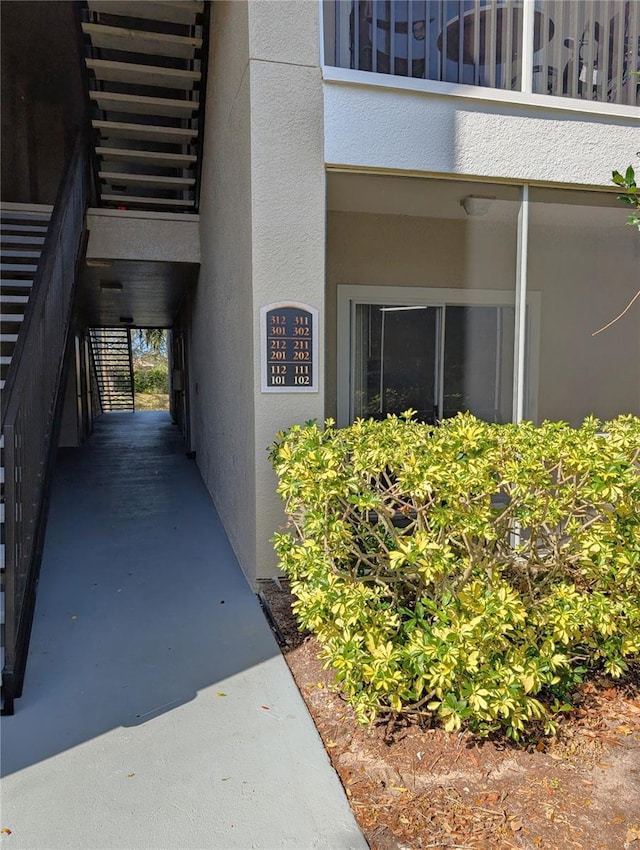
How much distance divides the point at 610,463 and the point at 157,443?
8312 millimetres

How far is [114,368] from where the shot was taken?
17.6 m

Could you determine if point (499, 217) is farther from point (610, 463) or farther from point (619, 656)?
point (619, 656)

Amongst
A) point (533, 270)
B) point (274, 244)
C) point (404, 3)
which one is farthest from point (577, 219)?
point (274, 244)

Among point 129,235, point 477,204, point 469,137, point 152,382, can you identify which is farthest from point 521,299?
point 152,382

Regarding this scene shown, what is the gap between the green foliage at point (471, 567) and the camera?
7.59 feet

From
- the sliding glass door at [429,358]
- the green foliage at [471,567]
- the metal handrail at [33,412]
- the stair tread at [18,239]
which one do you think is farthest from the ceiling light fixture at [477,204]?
the stair tread at [18,239]

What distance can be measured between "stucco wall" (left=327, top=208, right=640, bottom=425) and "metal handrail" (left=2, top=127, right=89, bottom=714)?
2.30m

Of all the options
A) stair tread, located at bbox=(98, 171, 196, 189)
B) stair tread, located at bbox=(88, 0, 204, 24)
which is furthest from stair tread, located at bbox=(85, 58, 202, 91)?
stair tread, located at bbox=(98, 171, 196, 189)

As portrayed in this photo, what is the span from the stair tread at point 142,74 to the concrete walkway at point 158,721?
4349 millimetres

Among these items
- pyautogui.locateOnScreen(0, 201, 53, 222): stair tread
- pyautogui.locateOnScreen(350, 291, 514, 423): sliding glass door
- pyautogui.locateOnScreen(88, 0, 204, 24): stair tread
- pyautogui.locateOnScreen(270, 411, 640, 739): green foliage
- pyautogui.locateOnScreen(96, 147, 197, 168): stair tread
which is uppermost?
pyautogui.locateOnScreen(88, 0, 204, 24): stair tread

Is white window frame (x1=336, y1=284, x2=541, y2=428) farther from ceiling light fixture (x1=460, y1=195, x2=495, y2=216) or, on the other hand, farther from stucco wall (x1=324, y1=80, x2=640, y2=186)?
stucco wall (x1=324, y1=80, x2=640, y2=186)

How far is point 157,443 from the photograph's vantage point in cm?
969

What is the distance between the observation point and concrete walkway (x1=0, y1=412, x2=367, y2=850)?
201 centimetres

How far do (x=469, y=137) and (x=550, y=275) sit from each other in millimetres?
2802
